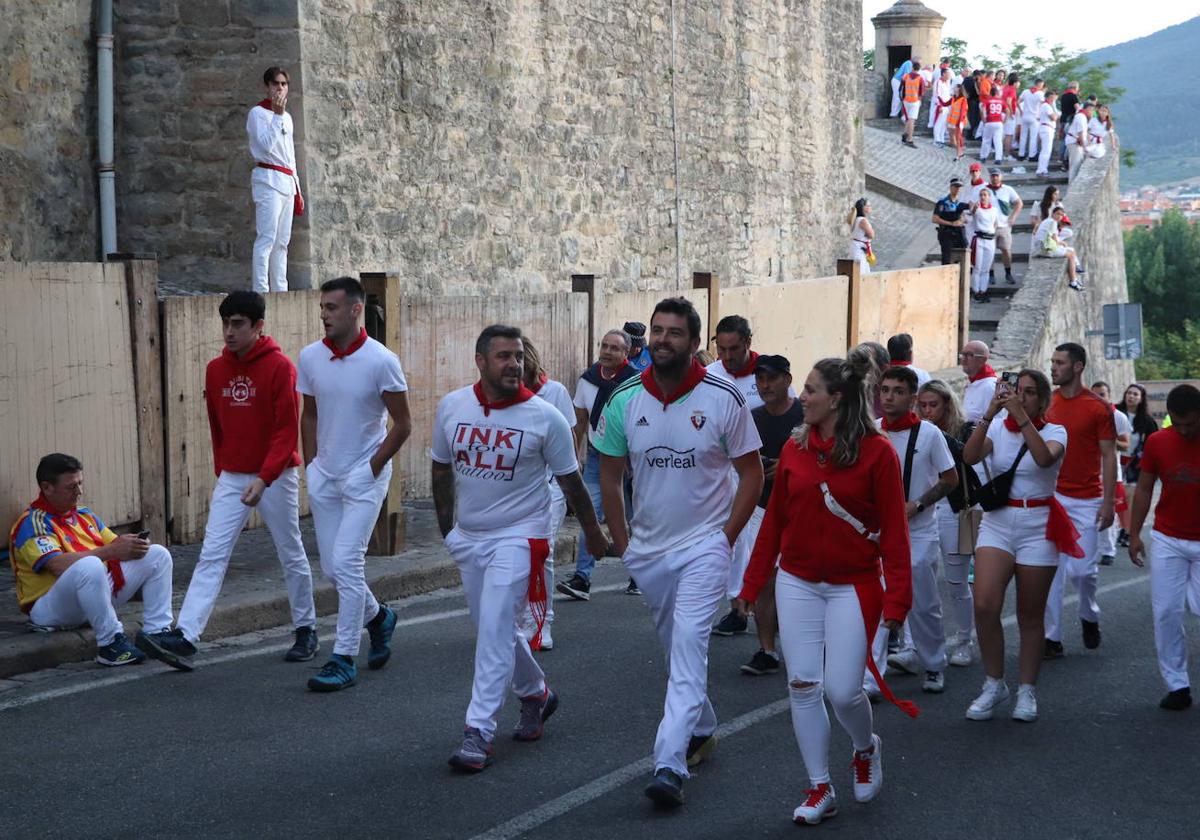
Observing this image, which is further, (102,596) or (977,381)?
(977,381)

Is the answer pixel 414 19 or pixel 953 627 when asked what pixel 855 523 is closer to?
pixel 953 627

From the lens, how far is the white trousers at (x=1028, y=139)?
118 feet

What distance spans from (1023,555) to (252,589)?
4315 millimetres

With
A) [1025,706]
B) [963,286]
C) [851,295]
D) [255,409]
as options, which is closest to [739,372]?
[1025,706]

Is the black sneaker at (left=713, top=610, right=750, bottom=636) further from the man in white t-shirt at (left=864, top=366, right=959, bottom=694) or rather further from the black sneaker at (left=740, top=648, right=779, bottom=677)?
the man in white t-shirt at (left=864, top=366, right=959, bottom=694)

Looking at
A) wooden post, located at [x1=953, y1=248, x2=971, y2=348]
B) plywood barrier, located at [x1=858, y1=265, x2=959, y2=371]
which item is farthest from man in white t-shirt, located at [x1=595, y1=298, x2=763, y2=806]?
wooden post, located at [x1=953, y1=248, x2=971, y2=348]

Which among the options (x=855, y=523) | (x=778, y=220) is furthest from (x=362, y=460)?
(x=778, y=220)

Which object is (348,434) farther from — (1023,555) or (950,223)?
(950,223)

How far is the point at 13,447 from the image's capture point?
9312 mm

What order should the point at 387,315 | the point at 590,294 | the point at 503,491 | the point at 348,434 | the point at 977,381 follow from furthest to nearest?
1. the point at 590,294
2. the point at 977,381
3. the point at 387,315
4. the point at 348,434
5. the point at 503,491

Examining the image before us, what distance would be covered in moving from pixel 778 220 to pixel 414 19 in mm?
10441

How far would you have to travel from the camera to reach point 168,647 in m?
7.56

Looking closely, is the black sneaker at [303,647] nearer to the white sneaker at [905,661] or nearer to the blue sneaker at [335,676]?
the blue sneaker at [335,676]

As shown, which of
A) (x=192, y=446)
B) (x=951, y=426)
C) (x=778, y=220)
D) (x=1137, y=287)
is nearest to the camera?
(x=951, y=426)
